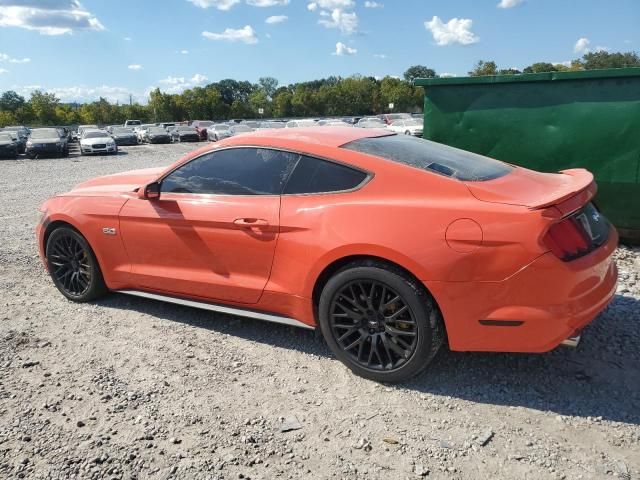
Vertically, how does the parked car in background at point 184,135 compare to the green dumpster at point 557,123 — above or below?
below

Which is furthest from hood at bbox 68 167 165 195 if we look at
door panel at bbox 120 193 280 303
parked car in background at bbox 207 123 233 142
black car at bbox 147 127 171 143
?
black car at bbox 147 127 171 143

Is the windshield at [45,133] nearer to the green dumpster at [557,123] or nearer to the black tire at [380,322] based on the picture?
the green dumpster at [557,123]

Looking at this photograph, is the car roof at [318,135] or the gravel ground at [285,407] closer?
the gravel ground at [285,407]

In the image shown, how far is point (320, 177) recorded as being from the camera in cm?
339

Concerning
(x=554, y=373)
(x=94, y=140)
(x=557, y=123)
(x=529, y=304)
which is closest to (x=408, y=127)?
(x=94, y=140)

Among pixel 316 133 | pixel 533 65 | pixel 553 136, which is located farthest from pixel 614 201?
pixel 533 65

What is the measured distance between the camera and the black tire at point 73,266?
449cm

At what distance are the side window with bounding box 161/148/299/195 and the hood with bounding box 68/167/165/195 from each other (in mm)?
527

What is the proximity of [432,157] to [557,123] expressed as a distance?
308cm

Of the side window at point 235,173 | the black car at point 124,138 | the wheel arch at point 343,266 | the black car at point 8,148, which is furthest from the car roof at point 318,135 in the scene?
the black car at point 124,138

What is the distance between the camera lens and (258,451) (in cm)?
266

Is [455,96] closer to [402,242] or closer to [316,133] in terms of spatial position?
[316,133]

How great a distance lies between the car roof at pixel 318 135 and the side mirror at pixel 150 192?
665 millimetres

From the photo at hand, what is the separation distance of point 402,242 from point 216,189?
1542mm
